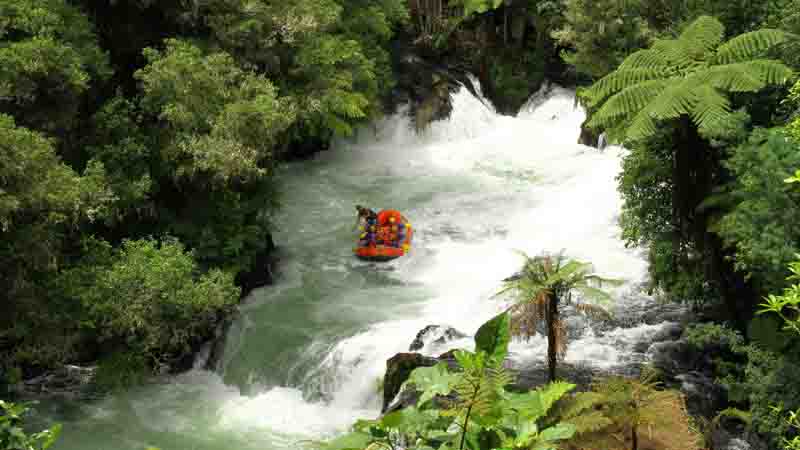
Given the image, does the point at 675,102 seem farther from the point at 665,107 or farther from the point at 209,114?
the point at 209,114

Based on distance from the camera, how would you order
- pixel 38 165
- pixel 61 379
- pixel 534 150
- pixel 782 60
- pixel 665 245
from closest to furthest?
pixel 782 60 → pixel 665 245 → pixel 38 165 → pixel 61 379 → pixel 534 150

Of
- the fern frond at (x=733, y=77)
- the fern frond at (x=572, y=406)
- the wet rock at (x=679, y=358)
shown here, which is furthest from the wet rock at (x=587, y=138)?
the fern frond at (x=572, y=406)

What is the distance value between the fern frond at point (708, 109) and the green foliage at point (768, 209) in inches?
13.3

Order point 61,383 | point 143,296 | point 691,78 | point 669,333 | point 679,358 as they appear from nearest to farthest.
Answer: point 691,78, point 679,358, point 669,333, point 143,296, point 61,383

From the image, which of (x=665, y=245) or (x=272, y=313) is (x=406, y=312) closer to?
(x=272, y=313)

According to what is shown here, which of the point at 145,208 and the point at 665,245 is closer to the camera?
the point at 665,245

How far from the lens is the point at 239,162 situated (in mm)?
10984

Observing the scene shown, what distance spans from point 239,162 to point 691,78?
6.33 m

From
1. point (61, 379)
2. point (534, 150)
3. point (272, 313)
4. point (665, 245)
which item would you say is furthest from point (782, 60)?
point (534, 150)

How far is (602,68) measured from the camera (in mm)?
16062

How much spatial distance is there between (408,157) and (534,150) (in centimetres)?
320

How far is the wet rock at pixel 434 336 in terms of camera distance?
32.8 feet

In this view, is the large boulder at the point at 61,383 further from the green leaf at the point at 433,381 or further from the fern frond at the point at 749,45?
the green leaf at the point at 433,381

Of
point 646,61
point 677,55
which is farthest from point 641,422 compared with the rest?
point 646,61
